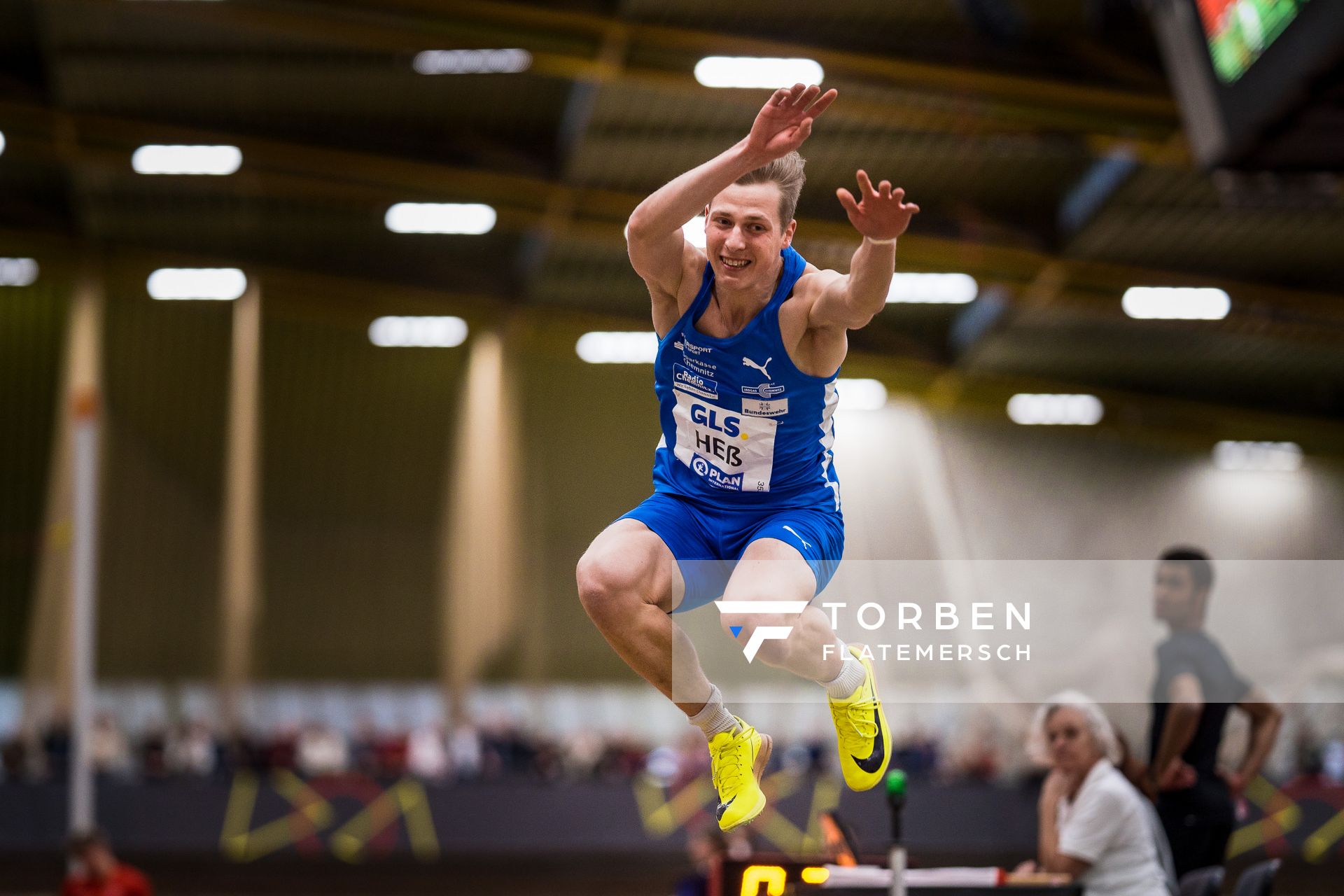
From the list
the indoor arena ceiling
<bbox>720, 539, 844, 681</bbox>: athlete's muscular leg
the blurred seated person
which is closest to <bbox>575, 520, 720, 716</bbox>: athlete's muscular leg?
<bbox>720, 539, 844, 681</bbox>: athlete's muscular leg

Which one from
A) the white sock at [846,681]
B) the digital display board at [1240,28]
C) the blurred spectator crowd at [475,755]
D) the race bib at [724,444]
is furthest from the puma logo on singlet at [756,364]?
the blurred spectator crowd at [475,755]

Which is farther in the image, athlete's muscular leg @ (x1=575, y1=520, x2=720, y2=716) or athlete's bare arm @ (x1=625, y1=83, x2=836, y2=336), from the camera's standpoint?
athlete's muscular leg @ (x1=575, y1=520, x2=720, y2=716)

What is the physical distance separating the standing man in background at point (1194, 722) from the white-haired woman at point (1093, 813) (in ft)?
0.80

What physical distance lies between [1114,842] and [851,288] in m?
2.76

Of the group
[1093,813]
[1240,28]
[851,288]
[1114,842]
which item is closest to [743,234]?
[851,288]

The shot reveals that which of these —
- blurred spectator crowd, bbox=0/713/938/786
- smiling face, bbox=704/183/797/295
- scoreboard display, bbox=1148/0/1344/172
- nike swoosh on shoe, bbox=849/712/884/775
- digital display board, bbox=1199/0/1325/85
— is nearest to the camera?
smiling face, bbox=704/183/797/295

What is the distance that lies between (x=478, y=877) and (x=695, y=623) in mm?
11987

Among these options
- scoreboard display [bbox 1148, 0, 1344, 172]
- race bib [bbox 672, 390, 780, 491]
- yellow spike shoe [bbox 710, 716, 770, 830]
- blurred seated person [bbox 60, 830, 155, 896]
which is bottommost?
blurred seated person [bbox 60, 830, 155, 896]

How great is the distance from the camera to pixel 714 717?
448cm

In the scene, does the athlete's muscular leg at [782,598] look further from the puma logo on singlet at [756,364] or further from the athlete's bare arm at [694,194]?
the athlete's bare arm at [694,194]

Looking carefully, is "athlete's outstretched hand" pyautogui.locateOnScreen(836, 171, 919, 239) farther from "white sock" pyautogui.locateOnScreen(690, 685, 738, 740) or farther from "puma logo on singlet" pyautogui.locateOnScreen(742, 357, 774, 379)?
"white sock" pyautogui.locateOnScreen(690, 685, 738, 740)

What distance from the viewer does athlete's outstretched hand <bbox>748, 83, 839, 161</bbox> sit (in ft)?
12.5

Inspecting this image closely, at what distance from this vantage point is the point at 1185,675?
577 cm

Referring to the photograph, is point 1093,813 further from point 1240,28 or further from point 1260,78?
point 1240,28
